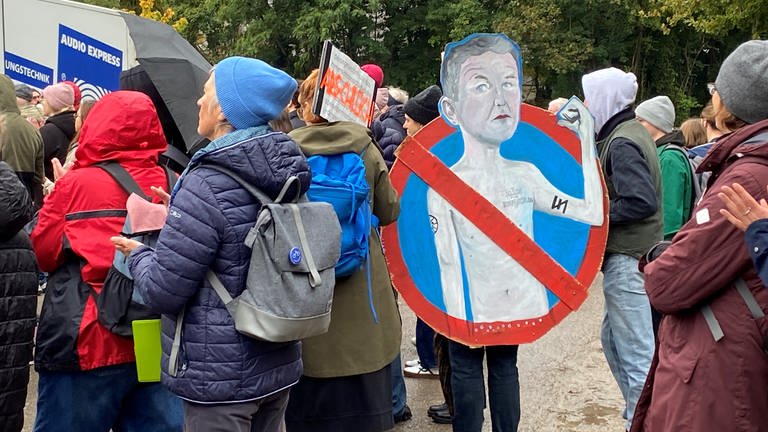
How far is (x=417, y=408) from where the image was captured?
5316 mm

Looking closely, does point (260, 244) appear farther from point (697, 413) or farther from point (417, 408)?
point (417, 408)

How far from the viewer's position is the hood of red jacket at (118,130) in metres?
3.13

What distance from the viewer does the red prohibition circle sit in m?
4.10

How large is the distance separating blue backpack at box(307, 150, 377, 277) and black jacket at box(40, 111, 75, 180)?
16.9 ft

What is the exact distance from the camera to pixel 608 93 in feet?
14.8

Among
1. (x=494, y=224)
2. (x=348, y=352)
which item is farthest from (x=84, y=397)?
(x=494, y=224)

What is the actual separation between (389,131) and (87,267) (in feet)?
10.0

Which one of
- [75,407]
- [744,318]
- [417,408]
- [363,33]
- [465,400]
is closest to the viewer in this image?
[744,318]

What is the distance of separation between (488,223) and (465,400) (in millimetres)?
843

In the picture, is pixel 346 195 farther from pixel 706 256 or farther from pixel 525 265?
pixel 706 256

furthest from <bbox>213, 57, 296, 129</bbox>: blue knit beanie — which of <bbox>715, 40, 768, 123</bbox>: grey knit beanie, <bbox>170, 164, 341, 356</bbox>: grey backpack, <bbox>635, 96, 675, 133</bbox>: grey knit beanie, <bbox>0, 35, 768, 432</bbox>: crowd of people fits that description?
<bbox>635, 96, 675, 133</bbox>: grey knit beanie

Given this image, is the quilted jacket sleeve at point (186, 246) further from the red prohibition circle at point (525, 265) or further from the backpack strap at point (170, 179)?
the red prohibition circle at point (525, 265)

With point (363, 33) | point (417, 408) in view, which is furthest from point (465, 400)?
point (363, 33)

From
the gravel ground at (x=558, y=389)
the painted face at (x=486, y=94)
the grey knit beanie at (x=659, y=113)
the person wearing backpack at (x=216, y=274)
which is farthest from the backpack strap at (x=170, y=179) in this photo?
the grey knit beanie at (x=659, y=113)
